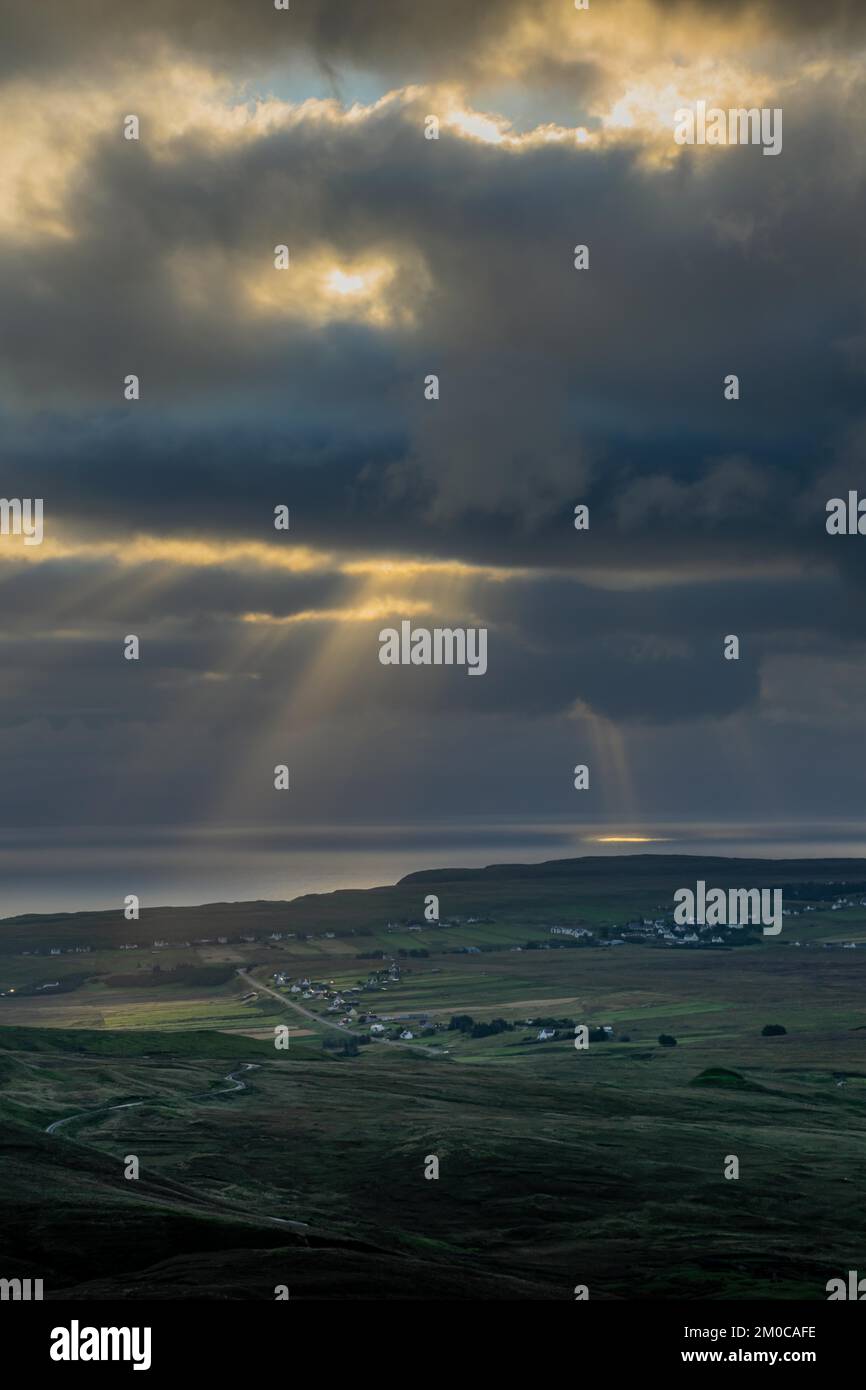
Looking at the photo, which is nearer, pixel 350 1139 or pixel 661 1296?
pixel 661 1296

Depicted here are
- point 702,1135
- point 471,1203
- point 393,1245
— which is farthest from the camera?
point 702,1135
